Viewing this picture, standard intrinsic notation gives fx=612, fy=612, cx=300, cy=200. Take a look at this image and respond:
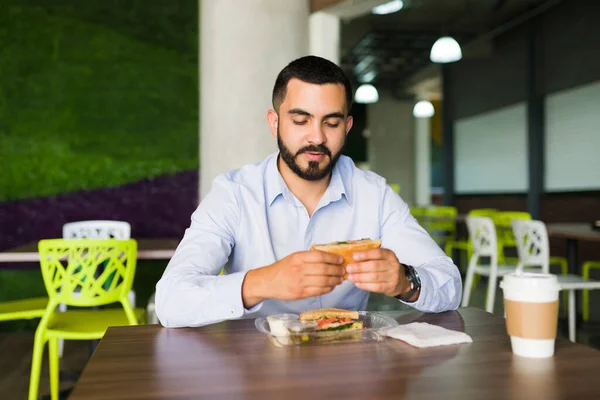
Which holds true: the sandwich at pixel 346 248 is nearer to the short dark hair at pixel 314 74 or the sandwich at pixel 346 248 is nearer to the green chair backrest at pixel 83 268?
the short dark hair at pixel 314 74

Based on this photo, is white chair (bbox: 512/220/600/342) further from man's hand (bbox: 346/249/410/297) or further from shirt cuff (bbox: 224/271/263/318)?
shirt cuff (bbox: 224/271/263/318)

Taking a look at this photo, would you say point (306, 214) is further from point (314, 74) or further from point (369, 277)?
point (369, 277)

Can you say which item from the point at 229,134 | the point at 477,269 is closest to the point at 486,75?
the point at 477,269

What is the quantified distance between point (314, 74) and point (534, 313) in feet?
3.16

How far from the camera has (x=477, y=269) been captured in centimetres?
514

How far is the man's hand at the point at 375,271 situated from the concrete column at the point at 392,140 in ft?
48.5

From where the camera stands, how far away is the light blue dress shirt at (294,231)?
1.65 meters

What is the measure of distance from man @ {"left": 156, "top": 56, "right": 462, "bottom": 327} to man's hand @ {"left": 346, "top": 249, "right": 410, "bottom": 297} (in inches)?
2.6

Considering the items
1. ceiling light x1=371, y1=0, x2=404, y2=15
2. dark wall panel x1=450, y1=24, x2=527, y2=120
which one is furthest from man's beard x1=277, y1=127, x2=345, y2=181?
dark wall panel x1=450, y1=24, x2=527, y2=120

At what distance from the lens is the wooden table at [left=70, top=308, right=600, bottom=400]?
975 mm

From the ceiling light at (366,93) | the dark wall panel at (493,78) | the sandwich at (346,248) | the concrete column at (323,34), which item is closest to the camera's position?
the sandwich at (346,248)

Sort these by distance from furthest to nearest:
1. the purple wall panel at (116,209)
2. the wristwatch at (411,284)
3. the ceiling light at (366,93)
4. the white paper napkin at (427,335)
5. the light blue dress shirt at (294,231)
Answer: the ceiling light at (366,93), the purple wall panel at (116,209), the light blue dress shirt at (294,231), the wristwatch at (411,284), the white paper napkin at (427,335)

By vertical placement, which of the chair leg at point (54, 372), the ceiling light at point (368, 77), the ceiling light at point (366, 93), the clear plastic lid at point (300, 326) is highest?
the ceiling light at point (368, 77)

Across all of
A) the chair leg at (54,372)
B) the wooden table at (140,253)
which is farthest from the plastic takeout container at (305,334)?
the wooden table at (140,253)
